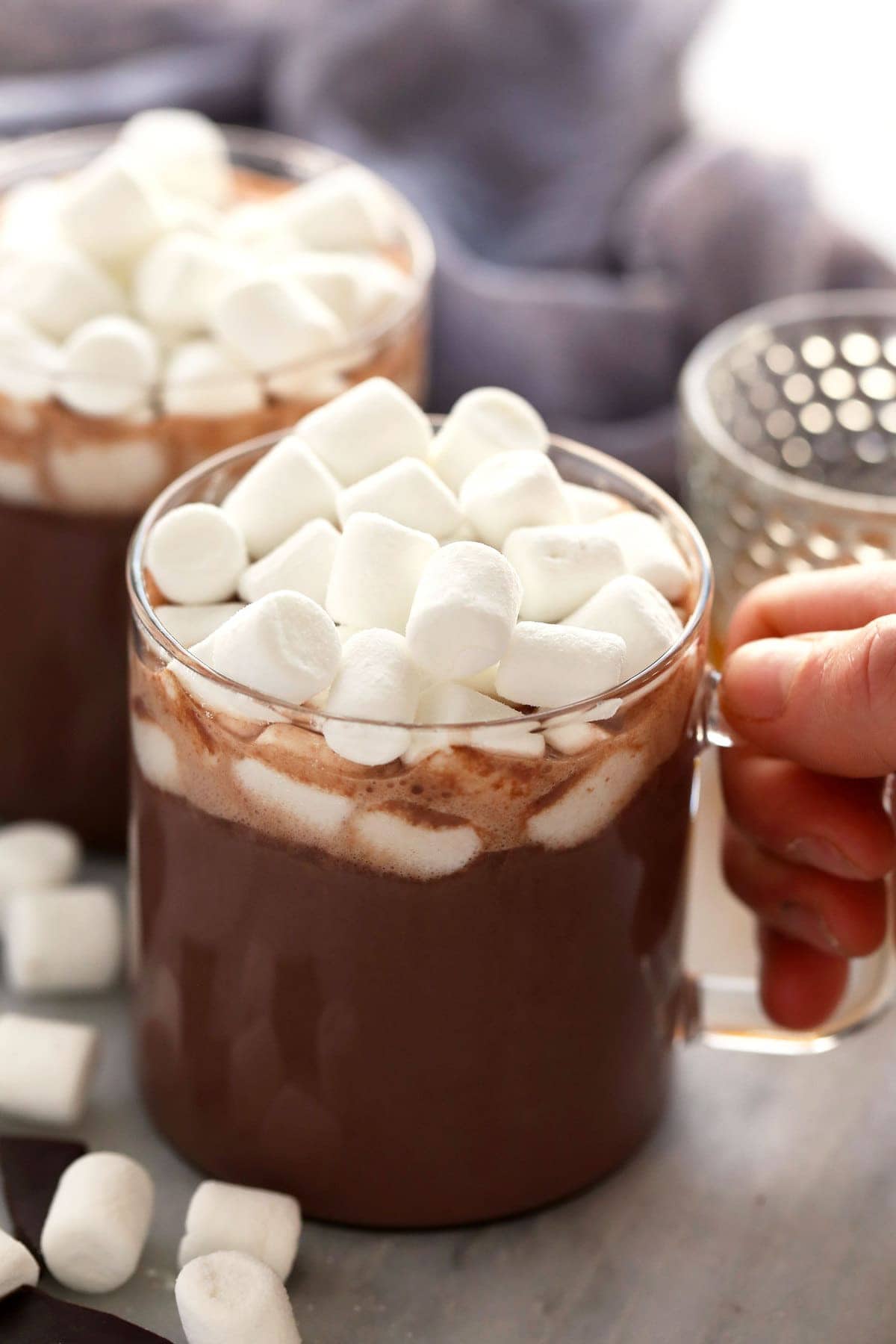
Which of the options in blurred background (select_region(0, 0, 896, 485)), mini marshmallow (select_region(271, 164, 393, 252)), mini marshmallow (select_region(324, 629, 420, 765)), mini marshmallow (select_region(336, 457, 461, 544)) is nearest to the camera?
mini marshmallow (select_region(324, 629, 420, 765))

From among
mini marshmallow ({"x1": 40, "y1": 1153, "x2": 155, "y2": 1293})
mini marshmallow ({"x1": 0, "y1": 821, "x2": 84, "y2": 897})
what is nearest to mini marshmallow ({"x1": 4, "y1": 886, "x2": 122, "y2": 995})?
mini marshmallow ({"x1": 0, "y1": 821, "x2": 84, "y2": 897})

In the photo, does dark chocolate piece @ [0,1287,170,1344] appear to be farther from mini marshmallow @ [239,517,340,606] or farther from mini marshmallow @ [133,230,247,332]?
mini marshmallow @ [133,230,247,332]

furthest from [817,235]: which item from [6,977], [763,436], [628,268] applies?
[6,977]

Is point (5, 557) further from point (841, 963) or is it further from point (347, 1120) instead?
point (841, 963)

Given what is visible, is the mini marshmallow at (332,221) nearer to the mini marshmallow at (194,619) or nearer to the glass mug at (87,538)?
the glass mug at (87,538)

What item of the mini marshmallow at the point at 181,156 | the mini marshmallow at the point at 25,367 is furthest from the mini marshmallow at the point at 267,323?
the mini marshmallow at the point at 181,156

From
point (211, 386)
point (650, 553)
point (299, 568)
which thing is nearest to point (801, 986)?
point (650, 553)

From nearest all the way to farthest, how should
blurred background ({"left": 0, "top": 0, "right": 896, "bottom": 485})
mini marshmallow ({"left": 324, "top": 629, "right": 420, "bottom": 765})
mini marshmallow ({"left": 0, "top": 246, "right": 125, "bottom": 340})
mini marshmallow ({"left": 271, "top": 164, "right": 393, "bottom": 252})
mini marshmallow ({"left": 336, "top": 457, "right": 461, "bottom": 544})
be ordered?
mini marshmallow ({"left": 324, "top": 629, "right": 420, "bottom": 765}) → mini marshmallow ({"left": 336, "top": 457, "right": 461, "bottom": 544}) → mini marshmallow ({"left": 0, "top": 246, "right": 125, "bottom": 340}) → mini marshmallow ({"left": 271, "top": 164, "right": 393, "bottom": 252}) → blurred background ({"left": 0, "top": 0, "right": 896, "bottom": 485})
